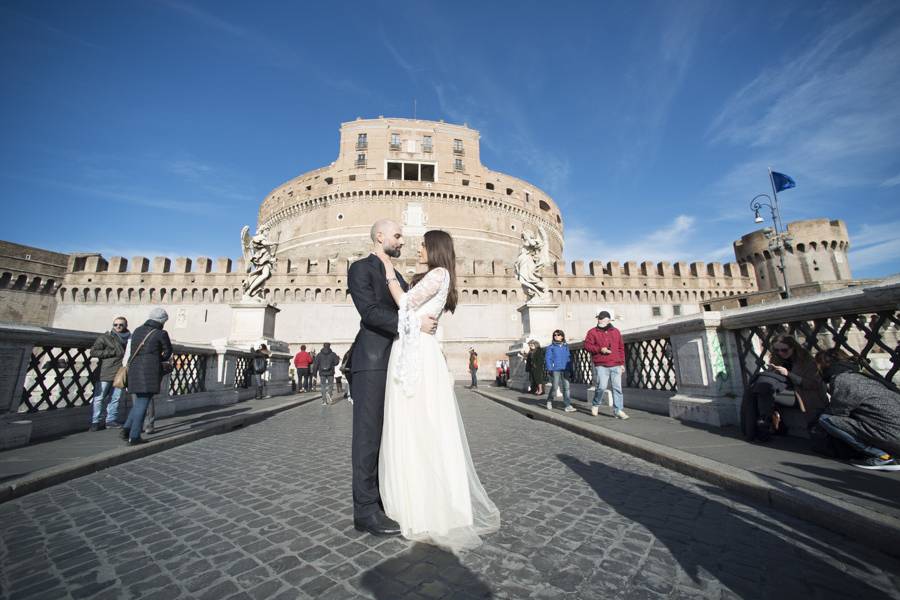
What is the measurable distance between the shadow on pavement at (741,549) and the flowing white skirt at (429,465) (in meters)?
1.02

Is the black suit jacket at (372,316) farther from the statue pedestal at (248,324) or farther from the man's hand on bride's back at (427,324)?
the statue pedestal at (248,324)

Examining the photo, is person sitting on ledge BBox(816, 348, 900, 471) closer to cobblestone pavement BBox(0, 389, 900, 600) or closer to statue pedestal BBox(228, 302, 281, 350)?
cobblestone pavement BBox(0, 389, 900, 600)

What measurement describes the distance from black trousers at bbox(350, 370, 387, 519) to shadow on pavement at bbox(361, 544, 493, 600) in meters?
0.49

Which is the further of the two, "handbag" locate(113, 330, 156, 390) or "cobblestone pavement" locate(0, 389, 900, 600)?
"handbag" locate(113, 330, 156, 390)

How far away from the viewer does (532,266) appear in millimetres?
11750

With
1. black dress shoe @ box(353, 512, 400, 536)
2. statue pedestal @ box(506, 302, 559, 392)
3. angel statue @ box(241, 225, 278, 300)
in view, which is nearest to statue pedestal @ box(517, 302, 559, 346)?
statue pedestal @ box(506, 302, 559, 392)

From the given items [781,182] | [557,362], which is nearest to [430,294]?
[557,362]

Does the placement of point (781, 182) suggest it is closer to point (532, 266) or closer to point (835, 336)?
point (532, 266)

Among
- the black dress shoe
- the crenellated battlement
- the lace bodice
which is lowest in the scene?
the black dress shoe

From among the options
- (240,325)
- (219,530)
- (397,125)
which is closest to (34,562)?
(219,530)

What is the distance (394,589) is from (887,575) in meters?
2.29

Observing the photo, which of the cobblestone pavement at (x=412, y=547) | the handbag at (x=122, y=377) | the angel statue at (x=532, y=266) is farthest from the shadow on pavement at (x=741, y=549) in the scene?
the angel statue at (x=532, y=266)

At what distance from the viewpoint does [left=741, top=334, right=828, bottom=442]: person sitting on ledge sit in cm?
359

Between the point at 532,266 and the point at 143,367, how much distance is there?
9763mm
